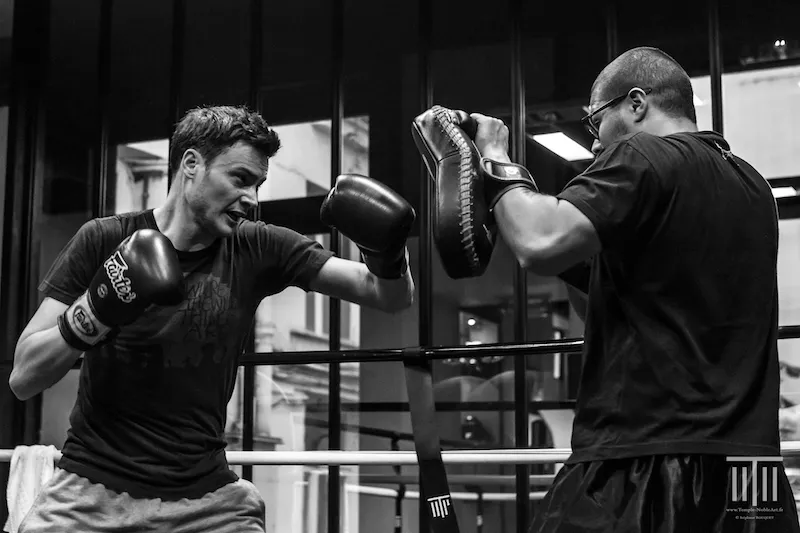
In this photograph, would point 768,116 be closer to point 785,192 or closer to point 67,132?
point 785,192

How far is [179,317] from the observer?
216 cm

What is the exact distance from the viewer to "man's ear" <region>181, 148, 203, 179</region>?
2287 mm

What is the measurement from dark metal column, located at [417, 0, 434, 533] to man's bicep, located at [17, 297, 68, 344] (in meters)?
1.76

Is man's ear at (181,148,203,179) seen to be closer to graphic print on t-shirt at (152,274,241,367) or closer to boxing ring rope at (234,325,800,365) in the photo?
graphic print on t-shirt at (152,274,241,367)

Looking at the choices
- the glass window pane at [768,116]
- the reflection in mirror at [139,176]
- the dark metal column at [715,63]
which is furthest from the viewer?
the reflection in mirror at [139,176]

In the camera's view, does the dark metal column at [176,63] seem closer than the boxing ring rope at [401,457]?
No

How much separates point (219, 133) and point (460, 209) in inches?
30.8

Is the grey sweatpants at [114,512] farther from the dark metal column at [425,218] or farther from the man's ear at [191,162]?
the dark metal column at [425,218]

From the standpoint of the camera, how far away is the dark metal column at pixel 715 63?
11.3 ft

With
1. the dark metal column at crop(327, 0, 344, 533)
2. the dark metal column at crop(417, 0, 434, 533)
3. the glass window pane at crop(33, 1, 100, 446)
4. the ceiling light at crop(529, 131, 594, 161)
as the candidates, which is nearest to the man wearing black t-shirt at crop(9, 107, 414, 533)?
the dark metal column at crop(417, 0, 434, 533)

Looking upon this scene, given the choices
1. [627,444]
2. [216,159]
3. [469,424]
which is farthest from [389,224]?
[469,424]

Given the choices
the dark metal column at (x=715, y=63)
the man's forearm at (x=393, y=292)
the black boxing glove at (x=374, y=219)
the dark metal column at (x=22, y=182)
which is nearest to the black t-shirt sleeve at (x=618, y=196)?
the black boxing glove at (x=374, y=219)

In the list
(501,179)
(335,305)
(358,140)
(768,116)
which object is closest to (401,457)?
(335,305)

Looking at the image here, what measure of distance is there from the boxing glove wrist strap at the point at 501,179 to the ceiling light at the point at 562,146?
2.35 meters
